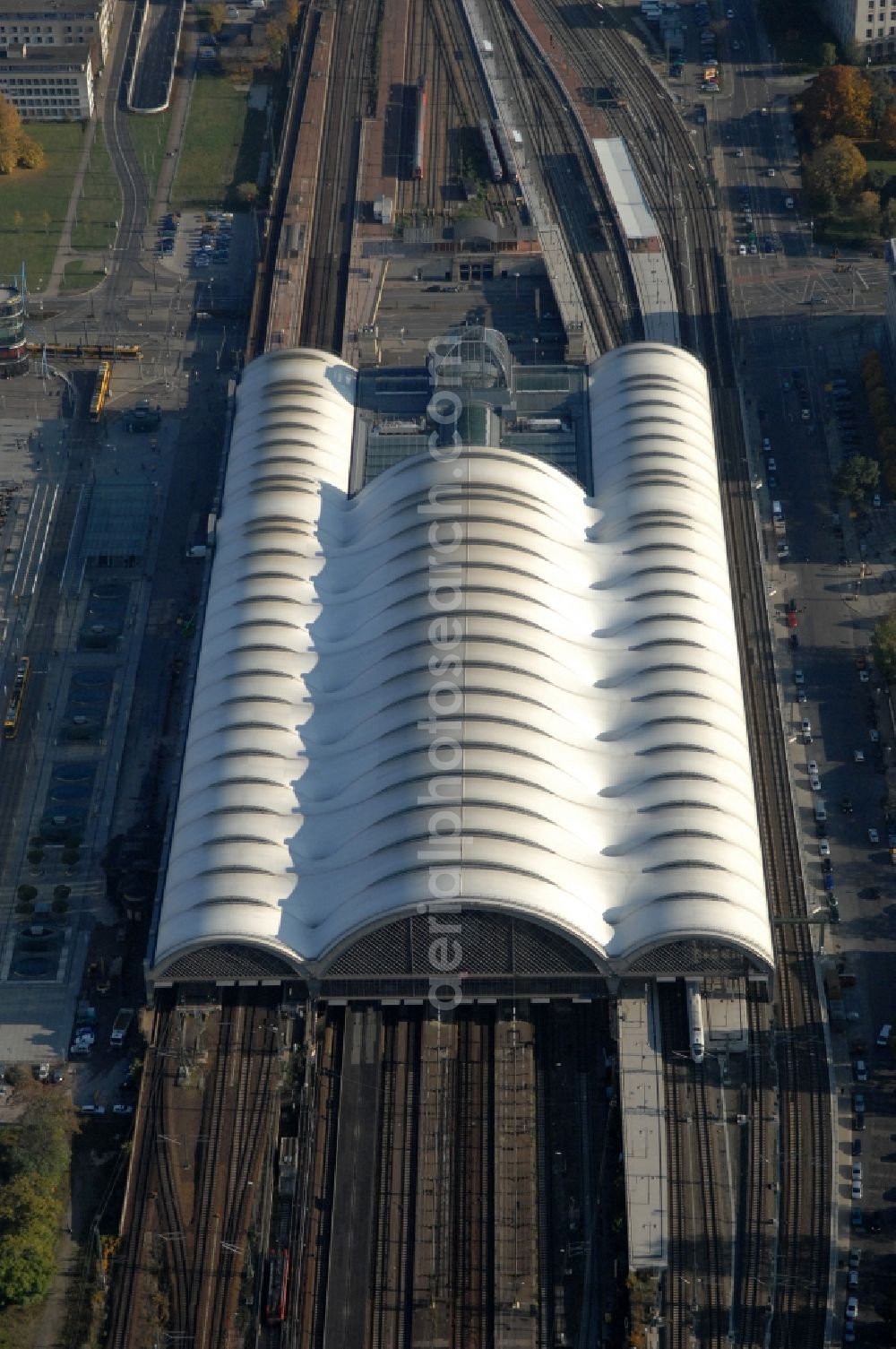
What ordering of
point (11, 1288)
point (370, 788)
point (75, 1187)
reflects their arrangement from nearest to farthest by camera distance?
point (11, 1288) < point (75, 1187) < point (370, 788)

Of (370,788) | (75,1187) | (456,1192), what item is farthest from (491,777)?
(75,1187)

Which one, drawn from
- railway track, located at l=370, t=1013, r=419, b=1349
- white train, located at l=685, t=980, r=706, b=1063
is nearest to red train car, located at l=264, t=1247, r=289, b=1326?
railway track, located at l=370, t=1013, r=419, b=1349

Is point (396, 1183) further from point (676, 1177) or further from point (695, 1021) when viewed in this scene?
point (695, 1021)

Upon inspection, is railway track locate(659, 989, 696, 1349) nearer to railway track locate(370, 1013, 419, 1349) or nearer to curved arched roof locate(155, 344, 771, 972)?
curved arched roof locate(155, 344, 771, 972)

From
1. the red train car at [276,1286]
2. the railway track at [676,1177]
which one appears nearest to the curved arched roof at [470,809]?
the railway track at [676,1177]

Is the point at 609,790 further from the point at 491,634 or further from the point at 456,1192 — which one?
the point at 456,1192
